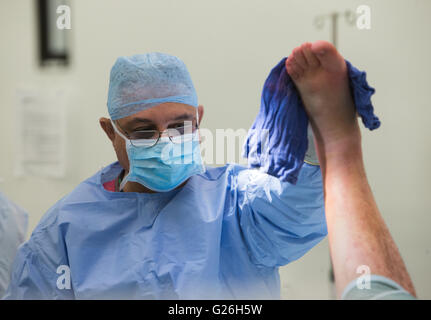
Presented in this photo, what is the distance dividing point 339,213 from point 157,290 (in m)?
0.44

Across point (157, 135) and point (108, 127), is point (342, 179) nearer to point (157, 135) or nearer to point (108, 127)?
point (157, 135)

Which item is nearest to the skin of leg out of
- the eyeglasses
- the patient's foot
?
the patient's foot

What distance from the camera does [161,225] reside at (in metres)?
0.99

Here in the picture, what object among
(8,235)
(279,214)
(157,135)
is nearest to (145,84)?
(157,135)

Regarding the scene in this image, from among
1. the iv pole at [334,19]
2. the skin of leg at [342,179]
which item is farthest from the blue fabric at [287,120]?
the iv pole at [334,19]

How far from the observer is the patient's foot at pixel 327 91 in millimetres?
754

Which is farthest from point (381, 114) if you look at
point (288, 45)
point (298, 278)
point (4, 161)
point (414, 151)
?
point (4, 161)

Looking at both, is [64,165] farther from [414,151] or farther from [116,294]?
[414,151]

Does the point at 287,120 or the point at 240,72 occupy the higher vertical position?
the point at 240,72

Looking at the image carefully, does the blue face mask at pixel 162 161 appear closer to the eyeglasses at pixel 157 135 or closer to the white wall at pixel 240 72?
the eyeglasses at pixel 157 135

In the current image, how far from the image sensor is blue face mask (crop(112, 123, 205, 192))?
98 centimetres

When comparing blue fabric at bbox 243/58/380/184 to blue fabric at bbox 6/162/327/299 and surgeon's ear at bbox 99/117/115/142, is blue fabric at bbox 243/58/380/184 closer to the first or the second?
blue fabric at bbox 6/162/327/299

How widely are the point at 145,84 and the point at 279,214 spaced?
1.40ft

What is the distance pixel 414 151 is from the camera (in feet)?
3.81
